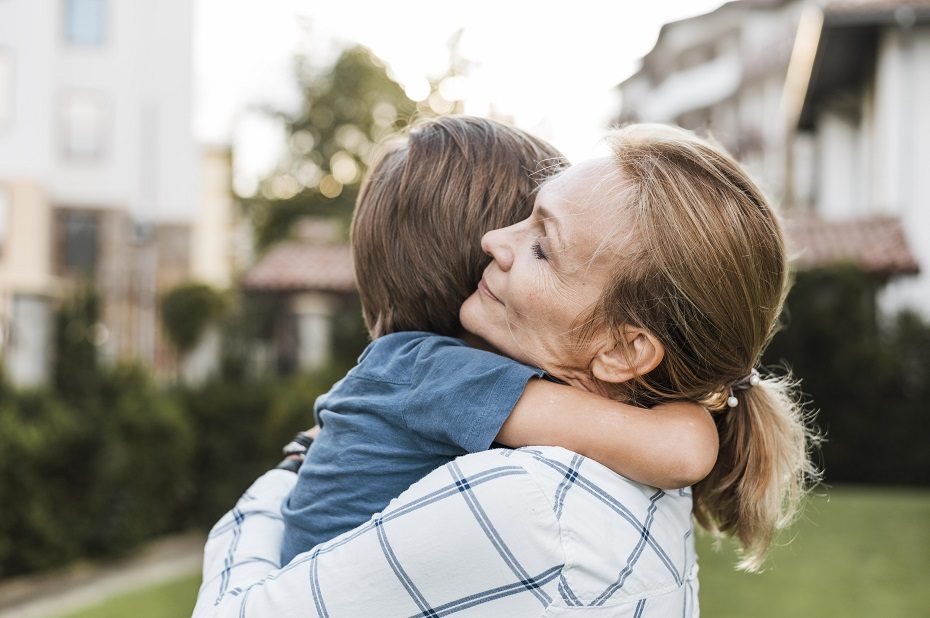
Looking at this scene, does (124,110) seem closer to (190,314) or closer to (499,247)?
(190,314)

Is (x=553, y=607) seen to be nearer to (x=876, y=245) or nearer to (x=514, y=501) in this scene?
(x=514, y=501)

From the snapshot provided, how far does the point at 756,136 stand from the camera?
31.1 metres

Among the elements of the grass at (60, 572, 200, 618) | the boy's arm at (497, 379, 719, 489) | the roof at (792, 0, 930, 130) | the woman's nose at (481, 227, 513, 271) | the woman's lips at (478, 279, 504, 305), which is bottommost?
the grass at (60, 572, 200, 618)

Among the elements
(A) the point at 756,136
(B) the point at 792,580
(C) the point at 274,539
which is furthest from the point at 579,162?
(A) the point at 756,136

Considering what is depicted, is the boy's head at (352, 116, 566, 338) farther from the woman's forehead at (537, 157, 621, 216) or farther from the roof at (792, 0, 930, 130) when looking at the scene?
the roof at (792, 0, 930, 130)

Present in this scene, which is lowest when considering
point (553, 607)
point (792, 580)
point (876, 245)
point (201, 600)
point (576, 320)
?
point (792, 580)

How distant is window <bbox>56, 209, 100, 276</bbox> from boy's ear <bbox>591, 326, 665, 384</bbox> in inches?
1005

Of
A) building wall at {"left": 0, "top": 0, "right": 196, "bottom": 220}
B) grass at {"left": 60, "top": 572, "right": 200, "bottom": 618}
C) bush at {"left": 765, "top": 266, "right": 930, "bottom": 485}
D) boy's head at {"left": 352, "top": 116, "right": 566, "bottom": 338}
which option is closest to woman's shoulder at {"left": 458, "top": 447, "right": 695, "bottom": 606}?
boy's head at {"left": 352, "top": 116, "right": 566, "bottom": 338}

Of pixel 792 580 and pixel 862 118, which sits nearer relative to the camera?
pixel 792 580

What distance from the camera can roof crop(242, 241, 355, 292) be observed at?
18031mm

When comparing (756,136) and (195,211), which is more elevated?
(756,136)

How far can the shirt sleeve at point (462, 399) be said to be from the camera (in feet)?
4.31

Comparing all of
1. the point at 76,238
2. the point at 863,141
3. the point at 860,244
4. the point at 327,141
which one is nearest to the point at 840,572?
the point at 860,244

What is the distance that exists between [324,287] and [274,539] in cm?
1657
